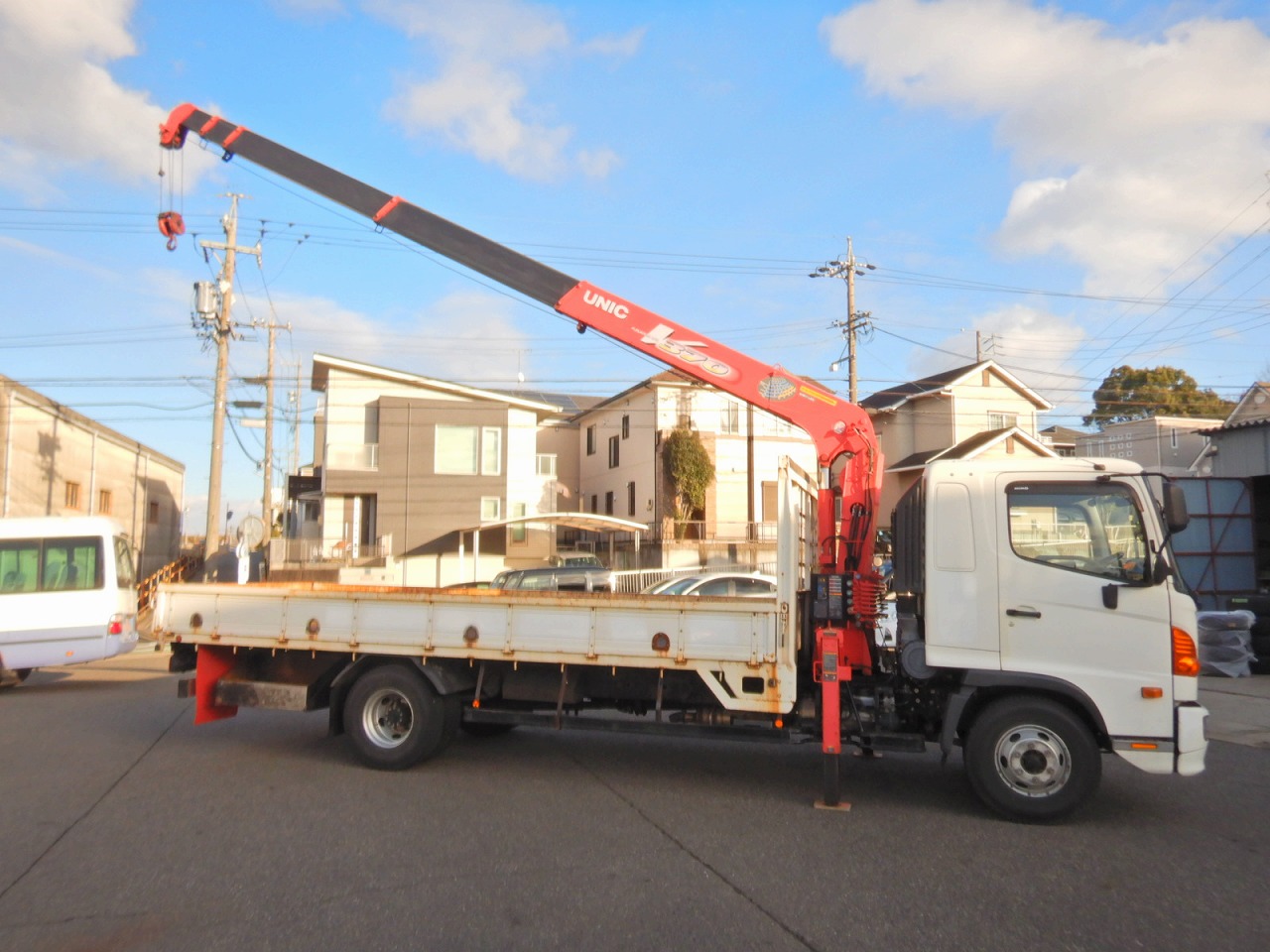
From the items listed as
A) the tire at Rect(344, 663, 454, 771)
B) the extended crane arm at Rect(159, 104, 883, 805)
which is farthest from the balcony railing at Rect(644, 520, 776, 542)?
the tire at Rect(344, 663, 454, 771)

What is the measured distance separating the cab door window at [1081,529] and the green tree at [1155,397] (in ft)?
161

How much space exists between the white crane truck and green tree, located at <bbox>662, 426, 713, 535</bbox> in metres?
25.8

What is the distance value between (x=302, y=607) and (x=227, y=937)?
4381mm

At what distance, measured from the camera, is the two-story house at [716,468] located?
115 feet

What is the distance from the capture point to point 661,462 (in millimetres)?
36094

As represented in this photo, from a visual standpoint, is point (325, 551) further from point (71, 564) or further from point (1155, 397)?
point (1155, 397)

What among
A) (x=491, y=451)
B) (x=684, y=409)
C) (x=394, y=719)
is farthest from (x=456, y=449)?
(x=394, y=719)

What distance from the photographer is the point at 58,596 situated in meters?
15.0

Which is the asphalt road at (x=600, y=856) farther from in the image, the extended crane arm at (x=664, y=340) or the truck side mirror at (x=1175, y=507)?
the extended crane arm at (x=664, y=340)

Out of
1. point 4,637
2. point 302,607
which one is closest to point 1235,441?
point 302,607

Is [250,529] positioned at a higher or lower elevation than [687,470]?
lower

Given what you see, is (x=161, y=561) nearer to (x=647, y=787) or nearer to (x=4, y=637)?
(x=4, y=637)

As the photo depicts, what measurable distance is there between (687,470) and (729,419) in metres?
2.99

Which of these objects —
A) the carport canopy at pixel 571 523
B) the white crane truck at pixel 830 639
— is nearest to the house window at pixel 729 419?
the carport canopy at pixel 571 523
